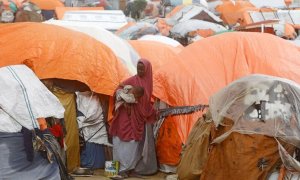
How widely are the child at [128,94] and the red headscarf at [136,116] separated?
75 millimetres

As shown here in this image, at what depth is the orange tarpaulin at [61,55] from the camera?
805 cm

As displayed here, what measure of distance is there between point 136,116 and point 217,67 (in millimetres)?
1516

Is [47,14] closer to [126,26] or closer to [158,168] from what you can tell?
[126,26]

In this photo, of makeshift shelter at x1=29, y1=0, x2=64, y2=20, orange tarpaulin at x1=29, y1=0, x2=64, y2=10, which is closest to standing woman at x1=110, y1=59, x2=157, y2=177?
makeshift shelter at x1=29, y1=0, x2=64, y2=20

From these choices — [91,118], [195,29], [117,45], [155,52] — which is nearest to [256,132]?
[91,118]

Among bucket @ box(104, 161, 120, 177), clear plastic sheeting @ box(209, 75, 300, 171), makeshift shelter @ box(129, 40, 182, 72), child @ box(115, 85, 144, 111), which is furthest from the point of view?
makeshift shelter @ box(129, 40, 182, 72)

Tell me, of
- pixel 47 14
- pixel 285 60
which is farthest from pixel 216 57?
pixel 47 14

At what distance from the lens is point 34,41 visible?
8273 millimetres

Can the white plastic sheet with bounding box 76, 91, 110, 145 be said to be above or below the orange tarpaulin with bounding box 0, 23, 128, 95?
below

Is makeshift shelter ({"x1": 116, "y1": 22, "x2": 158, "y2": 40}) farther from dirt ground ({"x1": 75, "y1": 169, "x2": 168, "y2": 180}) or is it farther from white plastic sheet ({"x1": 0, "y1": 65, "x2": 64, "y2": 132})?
white plastic sheet ({"x1": 0, "y1": 65, "x2": 64, "y2": 132})

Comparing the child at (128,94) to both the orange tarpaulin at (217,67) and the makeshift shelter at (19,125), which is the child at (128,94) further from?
the makeshift shelter at (19,125)

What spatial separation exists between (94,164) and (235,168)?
3.26 m

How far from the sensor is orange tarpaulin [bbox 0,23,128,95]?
317 inches

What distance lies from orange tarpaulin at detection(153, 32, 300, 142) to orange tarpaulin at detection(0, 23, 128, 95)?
2.56ft
